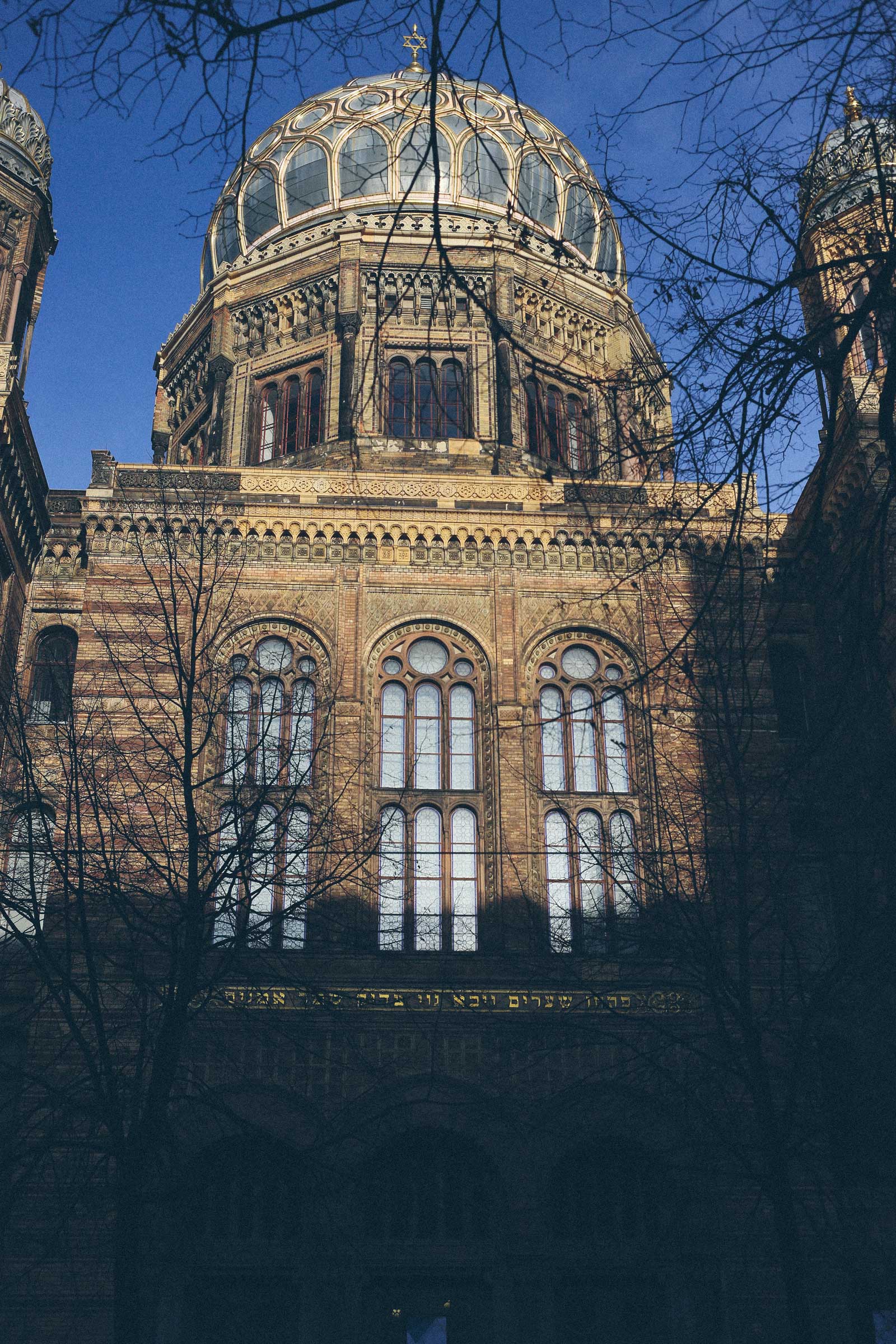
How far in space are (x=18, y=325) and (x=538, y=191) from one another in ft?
40.5

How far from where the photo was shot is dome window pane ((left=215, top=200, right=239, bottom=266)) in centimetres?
3138

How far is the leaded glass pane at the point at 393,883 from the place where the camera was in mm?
19312

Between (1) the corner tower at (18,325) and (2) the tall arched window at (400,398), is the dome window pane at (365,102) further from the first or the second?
(1) the corner tower at (18,325)

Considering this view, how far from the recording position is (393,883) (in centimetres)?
1980

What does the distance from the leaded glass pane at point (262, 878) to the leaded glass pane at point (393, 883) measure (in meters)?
1.57

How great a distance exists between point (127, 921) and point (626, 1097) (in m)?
7.92

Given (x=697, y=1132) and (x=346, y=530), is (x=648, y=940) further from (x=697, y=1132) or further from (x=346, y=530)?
(x=346, y=530)

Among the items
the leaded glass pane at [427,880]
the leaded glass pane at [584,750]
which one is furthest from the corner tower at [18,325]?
the leaded glass pane at [584,750]

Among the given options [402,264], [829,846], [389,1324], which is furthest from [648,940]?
[402,264]

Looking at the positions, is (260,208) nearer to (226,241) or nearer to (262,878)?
(226,241)

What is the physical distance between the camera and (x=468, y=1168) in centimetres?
1797

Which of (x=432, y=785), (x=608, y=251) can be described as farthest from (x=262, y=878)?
(x=608, y=251)

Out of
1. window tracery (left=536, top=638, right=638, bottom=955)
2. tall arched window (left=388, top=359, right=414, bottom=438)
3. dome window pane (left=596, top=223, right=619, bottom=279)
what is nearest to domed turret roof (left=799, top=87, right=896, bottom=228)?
window tracery (left=536, top=638, right=638, bottom=955)

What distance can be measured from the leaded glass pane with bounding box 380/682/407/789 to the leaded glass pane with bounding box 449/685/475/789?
727mm
